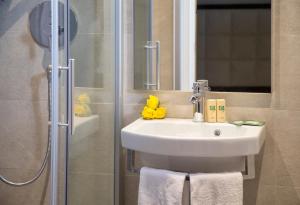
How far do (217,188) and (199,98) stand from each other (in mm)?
506

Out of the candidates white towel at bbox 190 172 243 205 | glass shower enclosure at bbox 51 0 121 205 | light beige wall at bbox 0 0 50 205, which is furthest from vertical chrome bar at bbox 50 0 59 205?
Result: light beige wall at bbox 0 0 50 205

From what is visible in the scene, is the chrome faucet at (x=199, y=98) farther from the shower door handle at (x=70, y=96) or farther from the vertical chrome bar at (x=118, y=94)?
the shower door handle at (x=70, y=96)

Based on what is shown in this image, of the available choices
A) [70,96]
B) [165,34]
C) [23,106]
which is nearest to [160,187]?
[70,96]

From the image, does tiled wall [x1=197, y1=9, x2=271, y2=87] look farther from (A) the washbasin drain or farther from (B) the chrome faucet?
(A) the washbasin drain

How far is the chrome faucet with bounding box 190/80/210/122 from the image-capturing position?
80.2 inches

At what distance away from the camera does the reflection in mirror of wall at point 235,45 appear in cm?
203

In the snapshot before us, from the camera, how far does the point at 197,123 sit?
6.70 ft

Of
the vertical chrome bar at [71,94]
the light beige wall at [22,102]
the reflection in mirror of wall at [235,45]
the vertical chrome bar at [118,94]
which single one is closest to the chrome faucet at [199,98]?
the reflection in mirror of wall at [235,45]

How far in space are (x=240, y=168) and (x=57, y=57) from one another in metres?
0.93

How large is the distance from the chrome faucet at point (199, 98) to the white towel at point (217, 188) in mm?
409

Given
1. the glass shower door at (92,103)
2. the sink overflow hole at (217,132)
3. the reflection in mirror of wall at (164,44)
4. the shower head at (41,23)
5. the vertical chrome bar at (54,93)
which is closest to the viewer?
the vertical chrome bar at (54,93)

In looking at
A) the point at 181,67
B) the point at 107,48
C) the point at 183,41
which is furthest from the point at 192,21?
the point at 107,48

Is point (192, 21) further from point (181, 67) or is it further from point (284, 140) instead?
point (284, 140)

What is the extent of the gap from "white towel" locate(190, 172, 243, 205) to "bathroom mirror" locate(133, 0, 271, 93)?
55cm
